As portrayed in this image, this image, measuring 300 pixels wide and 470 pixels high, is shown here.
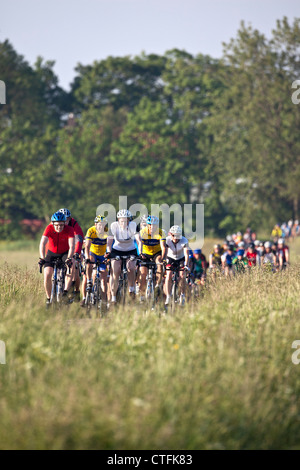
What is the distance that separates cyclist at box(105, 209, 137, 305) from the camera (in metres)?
14.0

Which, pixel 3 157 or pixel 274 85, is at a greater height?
pixel 274 85

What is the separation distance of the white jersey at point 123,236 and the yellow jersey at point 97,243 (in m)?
0.23

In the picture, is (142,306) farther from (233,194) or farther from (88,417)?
(233,194)

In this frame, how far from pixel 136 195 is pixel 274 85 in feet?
45.6

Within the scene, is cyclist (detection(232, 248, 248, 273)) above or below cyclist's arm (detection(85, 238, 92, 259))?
below

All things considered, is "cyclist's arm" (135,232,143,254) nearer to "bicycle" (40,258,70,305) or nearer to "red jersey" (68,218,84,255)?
"red jersey" (68,218,84,255)

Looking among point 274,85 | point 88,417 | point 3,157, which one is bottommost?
point 88,417

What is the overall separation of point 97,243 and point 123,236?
0.57 m

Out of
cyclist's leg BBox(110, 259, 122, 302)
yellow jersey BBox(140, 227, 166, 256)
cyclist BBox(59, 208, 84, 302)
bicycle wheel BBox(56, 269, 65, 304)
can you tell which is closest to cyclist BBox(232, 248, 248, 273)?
yellow jersey BBox(140, 227, 166, 256)

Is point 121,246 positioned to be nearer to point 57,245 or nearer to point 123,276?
point 123,276

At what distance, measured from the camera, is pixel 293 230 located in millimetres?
55031

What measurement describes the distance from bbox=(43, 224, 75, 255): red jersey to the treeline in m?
43.8

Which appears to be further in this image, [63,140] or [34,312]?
[63,140]

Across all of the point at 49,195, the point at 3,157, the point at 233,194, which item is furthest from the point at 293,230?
the point at 3,157
